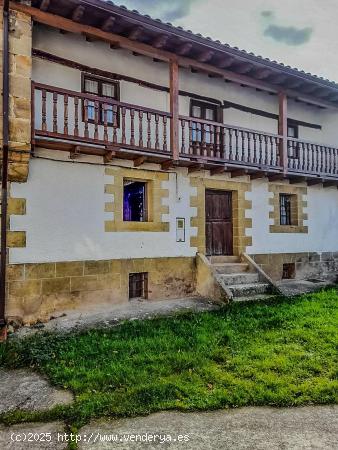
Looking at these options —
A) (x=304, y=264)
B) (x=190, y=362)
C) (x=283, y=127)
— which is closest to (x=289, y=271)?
(x=304, y=264)

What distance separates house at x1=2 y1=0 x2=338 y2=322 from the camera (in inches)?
270

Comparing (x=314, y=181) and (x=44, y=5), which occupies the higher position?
(x=44, y=5)

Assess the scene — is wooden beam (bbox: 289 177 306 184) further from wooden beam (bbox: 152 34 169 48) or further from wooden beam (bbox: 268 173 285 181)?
wooden beam (bbox: 152 34 169 48)

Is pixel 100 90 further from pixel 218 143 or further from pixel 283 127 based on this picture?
pixel 283 127

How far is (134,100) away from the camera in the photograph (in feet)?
29.1

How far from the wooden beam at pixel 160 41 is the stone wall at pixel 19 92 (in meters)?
2.58

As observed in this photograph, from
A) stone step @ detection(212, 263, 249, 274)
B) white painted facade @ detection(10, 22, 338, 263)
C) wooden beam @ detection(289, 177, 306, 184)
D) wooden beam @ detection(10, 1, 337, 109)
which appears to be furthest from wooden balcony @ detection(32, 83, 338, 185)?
stone step @ detection(212, 263, 249, 274)

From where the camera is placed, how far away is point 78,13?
674 cm

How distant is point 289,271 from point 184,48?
7202 millimetres

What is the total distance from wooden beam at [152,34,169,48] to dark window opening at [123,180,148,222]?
3.14m

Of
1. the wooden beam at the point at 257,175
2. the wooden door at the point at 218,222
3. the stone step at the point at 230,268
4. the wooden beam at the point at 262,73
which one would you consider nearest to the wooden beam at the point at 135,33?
the wooden beam at the point at 262,73

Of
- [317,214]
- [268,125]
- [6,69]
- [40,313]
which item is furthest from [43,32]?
[317,214]

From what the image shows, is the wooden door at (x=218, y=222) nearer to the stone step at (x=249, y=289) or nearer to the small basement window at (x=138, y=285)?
the stone step at (x=249, y=289)

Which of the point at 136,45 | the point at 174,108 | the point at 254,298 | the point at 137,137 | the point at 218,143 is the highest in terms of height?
the point at 136,45
